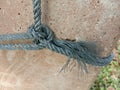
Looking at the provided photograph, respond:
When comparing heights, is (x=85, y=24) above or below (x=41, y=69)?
above

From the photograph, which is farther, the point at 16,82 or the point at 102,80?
the point at 102,80

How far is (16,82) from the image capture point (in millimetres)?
1289

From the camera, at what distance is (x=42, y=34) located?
107cm

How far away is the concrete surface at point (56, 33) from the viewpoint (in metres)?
1.05

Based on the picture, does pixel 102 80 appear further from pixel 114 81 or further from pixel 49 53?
pixel 49 53

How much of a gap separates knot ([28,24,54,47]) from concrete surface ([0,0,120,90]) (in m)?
0.02

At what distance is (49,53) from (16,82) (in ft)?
0.72

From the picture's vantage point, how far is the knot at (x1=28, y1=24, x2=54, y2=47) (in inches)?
42.2

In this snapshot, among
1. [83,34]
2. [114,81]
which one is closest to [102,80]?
[114,81]

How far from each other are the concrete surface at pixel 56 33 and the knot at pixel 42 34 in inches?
0.9

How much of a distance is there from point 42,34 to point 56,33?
6cm

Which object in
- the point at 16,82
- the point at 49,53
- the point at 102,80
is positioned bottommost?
the point at 102,80

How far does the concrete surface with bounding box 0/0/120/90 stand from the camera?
1.05 meters

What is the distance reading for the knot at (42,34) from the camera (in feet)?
3.51
